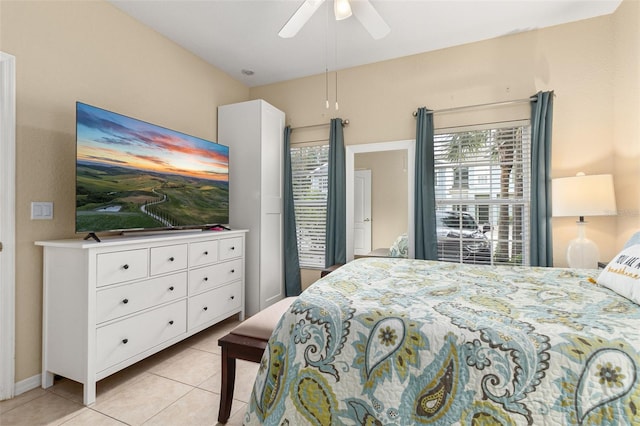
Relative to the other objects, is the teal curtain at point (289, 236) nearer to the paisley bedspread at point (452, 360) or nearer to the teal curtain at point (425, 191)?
the teal curtain at point (425, 191)

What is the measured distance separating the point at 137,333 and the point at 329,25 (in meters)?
2.93

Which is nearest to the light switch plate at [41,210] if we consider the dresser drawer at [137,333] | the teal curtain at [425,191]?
the dresser drawer at [137,333]

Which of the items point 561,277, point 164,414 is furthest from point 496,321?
point 164,414

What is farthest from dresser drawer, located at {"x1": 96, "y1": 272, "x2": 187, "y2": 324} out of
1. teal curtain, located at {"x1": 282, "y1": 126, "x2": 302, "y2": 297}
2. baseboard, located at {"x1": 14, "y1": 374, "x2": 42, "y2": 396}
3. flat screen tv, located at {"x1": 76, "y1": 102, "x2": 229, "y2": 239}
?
teal curtain, located at {"x1": 282, "y1": 126, "x2": 302, "y2": 297}

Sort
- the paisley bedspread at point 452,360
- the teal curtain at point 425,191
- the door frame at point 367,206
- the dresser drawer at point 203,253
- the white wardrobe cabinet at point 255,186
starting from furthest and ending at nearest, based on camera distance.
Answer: the door frame at point 367,206
the white wardrobe cabinet at point 255,186
the teal curtain at point 425,191
the dresser drawer at point 203,253
the paisley bedspread at point 452,360

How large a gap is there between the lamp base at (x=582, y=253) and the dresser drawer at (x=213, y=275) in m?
2.95

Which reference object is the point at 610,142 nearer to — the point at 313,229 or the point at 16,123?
the point at 313,229

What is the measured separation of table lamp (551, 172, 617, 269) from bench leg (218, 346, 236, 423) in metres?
2.66

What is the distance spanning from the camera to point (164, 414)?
5.76 ft

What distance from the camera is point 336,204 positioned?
11.8 ft

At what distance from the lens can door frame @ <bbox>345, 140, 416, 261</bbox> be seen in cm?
332

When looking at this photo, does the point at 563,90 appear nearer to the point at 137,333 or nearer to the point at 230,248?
the point at 230,248

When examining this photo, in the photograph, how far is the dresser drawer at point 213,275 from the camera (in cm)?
262

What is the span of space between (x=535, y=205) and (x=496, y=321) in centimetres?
220
